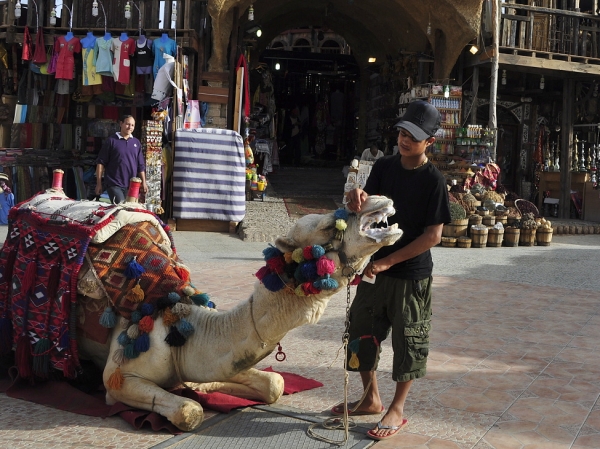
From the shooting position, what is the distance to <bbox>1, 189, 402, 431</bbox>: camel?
3.62 m

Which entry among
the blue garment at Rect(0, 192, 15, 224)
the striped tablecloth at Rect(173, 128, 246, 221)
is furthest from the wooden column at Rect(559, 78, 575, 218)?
the blue garment at Rect(0, 192, 15, 224)

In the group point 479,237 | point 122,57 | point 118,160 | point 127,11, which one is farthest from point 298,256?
point 127,11

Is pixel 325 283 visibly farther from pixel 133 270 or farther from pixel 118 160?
pixel 118 160

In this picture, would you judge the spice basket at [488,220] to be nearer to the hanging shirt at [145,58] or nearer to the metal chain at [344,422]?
the hanging shirt at [145,58]

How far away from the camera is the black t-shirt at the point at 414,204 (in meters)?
3.96

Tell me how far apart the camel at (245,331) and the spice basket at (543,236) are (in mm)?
10288

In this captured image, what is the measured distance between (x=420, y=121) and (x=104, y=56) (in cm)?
1087

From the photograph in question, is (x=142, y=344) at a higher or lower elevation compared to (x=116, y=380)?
higher

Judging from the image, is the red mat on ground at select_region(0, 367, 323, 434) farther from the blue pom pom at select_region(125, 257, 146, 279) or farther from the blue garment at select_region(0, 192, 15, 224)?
the blue garment at select_region(0, 192, 15, 224)

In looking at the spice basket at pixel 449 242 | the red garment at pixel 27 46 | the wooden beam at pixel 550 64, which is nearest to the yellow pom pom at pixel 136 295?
the spice basket at pixel 449 242

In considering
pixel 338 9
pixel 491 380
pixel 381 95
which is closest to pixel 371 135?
pixel 381 95

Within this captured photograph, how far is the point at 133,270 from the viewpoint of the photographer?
4.40 meters

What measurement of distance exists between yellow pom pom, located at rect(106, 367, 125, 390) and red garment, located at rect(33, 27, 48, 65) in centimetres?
1131

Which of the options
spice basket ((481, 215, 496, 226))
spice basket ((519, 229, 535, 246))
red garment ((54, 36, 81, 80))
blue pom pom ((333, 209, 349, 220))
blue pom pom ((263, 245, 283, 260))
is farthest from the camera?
red garment ((54, 36, 81, 80))
